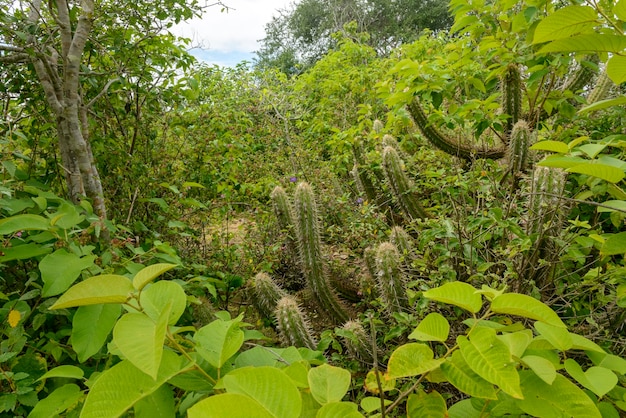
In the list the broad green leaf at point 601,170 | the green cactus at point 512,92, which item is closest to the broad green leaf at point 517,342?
the broad green leaf at point 601,170

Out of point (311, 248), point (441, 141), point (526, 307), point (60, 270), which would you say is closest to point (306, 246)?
point (311, 248)

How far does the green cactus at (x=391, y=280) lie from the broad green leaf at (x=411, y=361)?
1.27 meters

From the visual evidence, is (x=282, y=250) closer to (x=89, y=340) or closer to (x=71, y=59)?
(x=71, y=59)

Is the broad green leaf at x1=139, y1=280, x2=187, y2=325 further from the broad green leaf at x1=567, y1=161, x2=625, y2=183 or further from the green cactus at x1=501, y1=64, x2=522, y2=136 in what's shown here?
the green cactus at x1=501, y1=64, x2=522, y2=136

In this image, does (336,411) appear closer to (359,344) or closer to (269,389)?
(269,389)

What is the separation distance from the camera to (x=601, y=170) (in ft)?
2.48

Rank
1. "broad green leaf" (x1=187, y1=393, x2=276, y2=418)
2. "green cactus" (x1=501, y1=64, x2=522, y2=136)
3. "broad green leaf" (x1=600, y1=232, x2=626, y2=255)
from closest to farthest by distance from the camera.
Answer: "broad green leaf" (x1=187, y1=393, x2=276, y2=418), "broad green leaf" (x1=600, y1=232, x2=626, y2=255), "green cactus" (x1=501, y1=64, x2=522, y2=136)

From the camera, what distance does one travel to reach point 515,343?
1.91ft

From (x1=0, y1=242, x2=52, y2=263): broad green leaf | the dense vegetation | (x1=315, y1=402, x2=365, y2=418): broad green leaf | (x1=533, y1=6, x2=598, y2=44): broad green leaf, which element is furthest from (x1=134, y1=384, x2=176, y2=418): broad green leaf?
(x1=533, y1=6, x2=598, y2=44): broad green leaf

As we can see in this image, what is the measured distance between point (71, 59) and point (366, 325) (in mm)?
1944

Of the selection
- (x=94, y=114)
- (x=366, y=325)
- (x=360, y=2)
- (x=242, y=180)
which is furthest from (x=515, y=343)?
(x=360, y=2)

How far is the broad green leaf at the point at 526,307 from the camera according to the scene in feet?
1.78

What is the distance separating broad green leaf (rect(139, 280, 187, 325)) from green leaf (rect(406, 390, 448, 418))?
1.34 ft

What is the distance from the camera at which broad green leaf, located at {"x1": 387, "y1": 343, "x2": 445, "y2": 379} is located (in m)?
0.56
